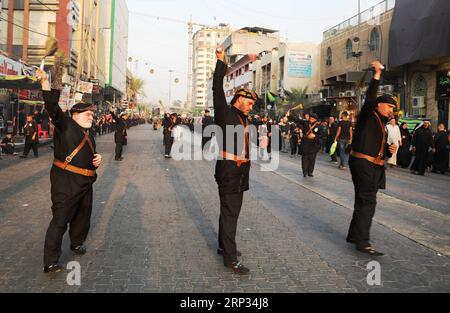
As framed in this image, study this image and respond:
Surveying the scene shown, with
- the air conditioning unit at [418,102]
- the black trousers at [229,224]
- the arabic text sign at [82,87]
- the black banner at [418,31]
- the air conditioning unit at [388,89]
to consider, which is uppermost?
the black banner at [418,31]

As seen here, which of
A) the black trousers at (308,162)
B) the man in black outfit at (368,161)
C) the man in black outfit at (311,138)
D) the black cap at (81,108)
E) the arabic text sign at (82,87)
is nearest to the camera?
the black cap at (81,108)

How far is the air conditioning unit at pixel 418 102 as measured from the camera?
24.2 meters

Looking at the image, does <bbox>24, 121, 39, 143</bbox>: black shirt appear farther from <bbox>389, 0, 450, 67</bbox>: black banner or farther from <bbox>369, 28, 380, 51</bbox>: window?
<bbox>369, 28, 380, 51</bbox>: window

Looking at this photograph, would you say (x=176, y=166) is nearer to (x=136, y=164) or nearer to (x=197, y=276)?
(x=136, y=164)

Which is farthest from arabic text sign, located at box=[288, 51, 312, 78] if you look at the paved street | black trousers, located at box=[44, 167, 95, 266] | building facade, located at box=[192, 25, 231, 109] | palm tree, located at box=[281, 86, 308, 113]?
building facade, located at box=[192, 25, 231, 109]

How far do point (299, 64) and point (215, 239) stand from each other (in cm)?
4558

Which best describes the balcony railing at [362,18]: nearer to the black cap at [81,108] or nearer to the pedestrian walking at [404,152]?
the pedestrian walking at [404,152]

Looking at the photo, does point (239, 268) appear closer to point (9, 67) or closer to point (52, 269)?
point (52, 269)

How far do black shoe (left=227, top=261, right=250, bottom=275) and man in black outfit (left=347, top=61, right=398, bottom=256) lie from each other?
1.64 meters

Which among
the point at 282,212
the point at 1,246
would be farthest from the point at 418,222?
the point at 1,246

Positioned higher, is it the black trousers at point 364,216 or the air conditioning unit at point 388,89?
the air conditioning unit at point 388,89

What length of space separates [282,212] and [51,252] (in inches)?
165

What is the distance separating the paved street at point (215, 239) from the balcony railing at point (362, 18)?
1898cm

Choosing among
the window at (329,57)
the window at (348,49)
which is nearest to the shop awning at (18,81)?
the window at (348,49)
